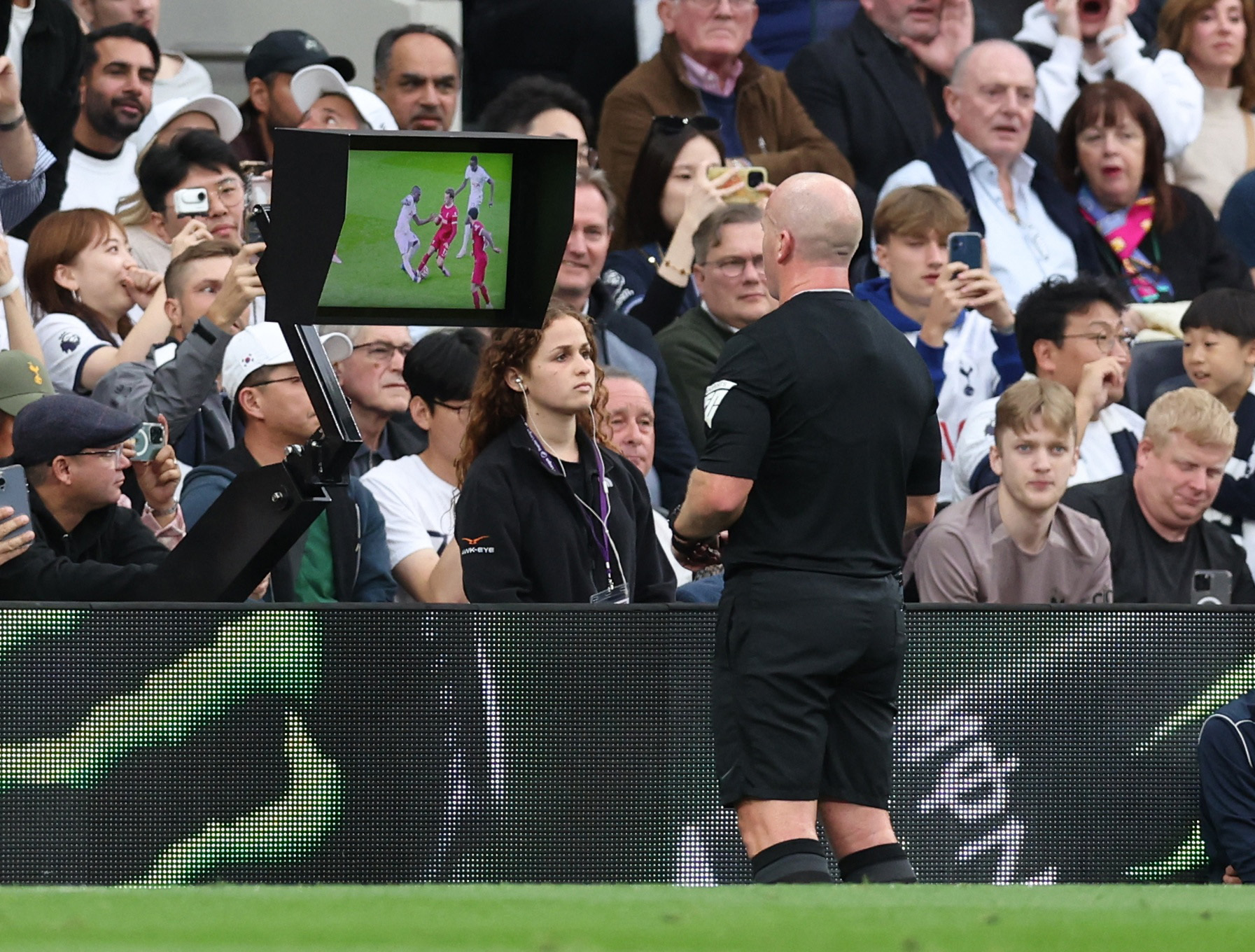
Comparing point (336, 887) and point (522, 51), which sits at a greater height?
point (522, 51)

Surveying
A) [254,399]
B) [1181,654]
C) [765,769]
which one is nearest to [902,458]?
[765,769]

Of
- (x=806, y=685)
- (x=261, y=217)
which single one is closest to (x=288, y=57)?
(x=261, y=217)

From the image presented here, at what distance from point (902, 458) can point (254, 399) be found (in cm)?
217

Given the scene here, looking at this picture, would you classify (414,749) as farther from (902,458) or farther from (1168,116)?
(1168,116)

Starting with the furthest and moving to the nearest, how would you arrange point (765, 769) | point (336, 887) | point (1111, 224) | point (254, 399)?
1. point (1111, 224)
2. point (254, 399)
3. point (765, 769)
4. point (336, 887)

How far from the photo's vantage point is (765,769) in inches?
163

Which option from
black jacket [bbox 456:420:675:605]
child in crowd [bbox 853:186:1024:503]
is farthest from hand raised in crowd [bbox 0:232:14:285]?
child in crowd [bbox 853:186:1024:503]

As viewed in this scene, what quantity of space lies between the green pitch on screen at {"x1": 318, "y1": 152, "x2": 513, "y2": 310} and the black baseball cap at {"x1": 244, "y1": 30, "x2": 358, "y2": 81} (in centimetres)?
351

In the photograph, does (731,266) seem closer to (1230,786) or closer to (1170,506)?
(1170,506)

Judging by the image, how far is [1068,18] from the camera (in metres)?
8.95

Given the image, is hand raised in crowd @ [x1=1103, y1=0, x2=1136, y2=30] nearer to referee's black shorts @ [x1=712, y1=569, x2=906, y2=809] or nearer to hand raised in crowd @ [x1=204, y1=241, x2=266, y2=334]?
hand raised in crowd @ [x1=204, y1=241, x2=266, y2=334]

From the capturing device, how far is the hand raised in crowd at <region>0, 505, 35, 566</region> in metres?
4.78

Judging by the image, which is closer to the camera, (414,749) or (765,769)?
(765,769)

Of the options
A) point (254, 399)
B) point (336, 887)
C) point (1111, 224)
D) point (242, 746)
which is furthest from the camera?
point (1111, 224)
